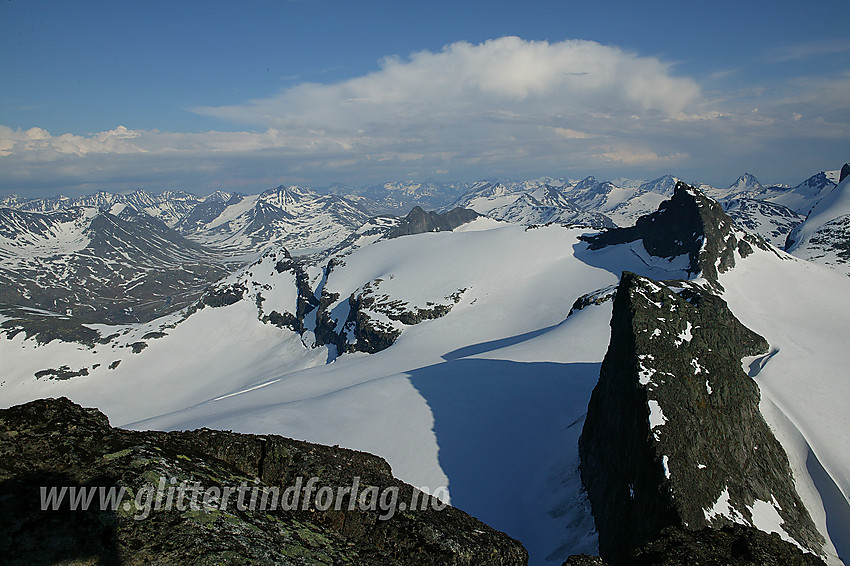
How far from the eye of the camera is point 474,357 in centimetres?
5538

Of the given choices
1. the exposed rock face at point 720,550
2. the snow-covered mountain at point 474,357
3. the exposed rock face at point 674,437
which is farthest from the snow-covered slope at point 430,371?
the exposed rock face at point 720,550

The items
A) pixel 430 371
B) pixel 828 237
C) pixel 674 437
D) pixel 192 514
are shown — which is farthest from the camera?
pixel 828 237

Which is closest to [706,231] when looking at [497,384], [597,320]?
[597,320]

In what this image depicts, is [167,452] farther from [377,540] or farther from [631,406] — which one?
[631,406]

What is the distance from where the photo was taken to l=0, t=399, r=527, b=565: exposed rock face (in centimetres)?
562

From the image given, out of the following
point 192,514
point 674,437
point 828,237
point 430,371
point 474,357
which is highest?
point 192,514

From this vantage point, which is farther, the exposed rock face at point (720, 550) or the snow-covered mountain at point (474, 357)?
the snow-covered mountain at point (474, 357)

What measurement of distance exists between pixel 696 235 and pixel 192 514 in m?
89.0

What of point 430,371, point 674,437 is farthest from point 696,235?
point 674,437

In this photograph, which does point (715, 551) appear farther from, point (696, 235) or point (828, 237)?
point (828, 237)

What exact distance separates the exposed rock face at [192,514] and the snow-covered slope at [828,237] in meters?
94.2

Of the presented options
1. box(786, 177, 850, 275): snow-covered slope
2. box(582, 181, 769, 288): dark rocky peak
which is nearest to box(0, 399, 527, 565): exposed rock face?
box(582, 181, 769, 288): dark rocky peak

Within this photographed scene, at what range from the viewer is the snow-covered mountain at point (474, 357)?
29375mm

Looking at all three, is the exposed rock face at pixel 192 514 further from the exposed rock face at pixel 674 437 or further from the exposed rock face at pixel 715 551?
the exposed rock face at pixel 674 437
